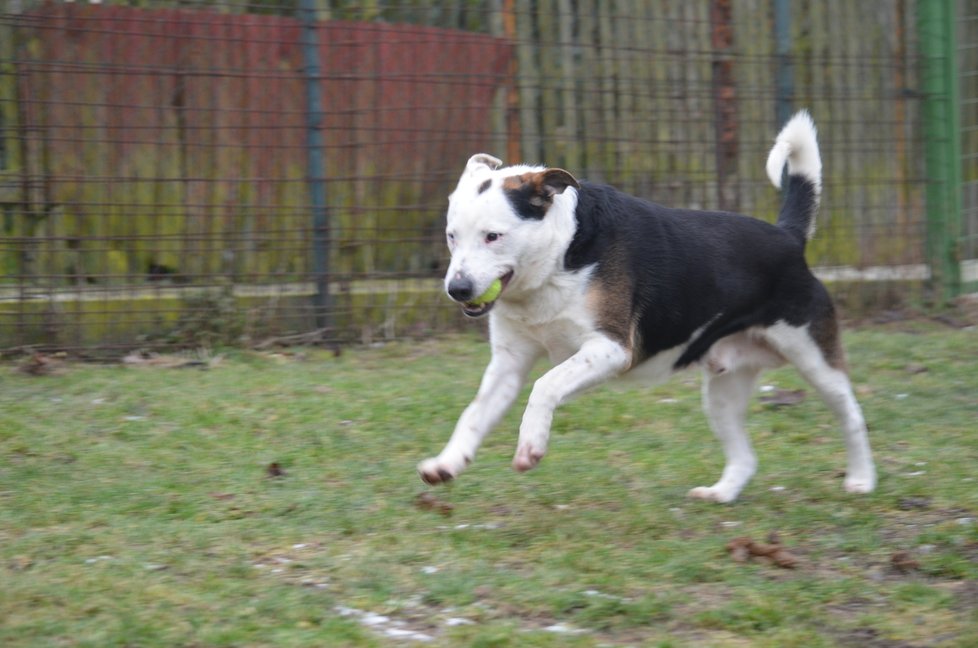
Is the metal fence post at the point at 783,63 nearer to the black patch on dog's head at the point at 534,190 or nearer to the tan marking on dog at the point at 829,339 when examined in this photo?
the tan marking on dog at the point at 829,339

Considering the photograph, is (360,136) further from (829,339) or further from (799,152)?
(829,339)

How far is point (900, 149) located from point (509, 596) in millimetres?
7839

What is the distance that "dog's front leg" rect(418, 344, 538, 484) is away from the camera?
175 inches

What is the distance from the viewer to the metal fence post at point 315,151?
27.4 feet

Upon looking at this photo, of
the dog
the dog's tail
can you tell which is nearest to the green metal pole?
the dog's tail

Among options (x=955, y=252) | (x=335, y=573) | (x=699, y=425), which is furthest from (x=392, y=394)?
(x=955, y=252)

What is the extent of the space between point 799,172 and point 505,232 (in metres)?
1.84

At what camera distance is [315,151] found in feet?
27.5

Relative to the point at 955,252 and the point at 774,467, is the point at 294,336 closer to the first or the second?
the point at 774,467

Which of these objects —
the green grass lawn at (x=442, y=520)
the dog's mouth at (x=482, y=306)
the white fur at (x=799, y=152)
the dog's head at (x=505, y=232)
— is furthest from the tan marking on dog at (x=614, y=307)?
the white fur at (x=799, y=152)

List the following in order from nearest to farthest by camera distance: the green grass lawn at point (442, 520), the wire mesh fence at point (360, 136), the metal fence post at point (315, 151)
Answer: the green grass lawn at point (442, 520), the wire mesh fence at point (360, 136), the metal fence post at point (315, 151)

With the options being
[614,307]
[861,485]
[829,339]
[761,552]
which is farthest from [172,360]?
[761,552]

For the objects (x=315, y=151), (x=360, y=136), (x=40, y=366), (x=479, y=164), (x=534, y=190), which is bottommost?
(x=40, y=366)

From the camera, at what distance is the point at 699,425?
636 cm
